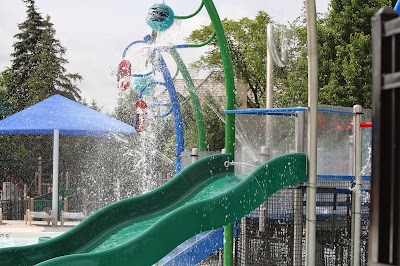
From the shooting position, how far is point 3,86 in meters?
31.1

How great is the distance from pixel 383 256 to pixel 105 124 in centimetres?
1437

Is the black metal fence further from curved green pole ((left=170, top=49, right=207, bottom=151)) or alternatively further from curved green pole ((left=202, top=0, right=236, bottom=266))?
curved green pole ((left=170, top=49, right=207, bottom=151))

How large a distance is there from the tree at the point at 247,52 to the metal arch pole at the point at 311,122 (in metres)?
23.2

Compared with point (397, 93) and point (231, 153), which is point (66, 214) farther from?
point (397, 93)

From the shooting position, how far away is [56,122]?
635 inches

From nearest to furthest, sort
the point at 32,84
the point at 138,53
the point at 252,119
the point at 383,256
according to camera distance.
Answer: the point at 383,256, the point at 252,119, the point at 138,53, the point at 32,84

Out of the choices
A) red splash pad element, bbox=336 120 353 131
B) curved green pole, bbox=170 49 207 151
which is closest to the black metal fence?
red splash pad element, bbox=336 120 353 131

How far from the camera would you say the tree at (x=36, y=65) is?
29438mm

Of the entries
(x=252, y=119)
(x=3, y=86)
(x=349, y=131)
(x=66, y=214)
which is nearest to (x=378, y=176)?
(x=349, y=131)

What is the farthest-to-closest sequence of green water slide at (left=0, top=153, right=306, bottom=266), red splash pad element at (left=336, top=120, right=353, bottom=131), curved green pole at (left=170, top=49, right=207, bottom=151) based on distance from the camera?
curved green pole at (left=170, top=49, right=207, bottom=151) → red splash pad element at (left=336, top=120, right=353, bottom=131) → green water slide at (left=0, top=153, right=306, bottom=266)

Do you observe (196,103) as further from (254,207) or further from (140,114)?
(254,207)

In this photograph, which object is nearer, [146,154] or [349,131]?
[349,131]

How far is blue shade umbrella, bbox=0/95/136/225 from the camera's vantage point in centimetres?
1593

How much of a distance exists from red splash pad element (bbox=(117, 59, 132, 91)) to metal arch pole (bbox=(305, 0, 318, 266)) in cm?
696
